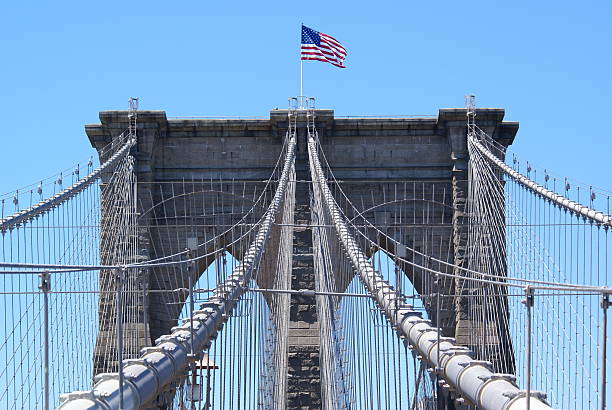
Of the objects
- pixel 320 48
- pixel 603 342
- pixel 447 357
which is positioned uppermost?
pixel 320 48

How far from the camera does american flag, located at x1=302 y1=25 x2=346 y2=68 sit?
32500 mm

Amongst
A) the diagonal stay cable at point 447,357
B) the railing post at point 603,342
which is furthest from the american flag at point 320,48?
the railing post at point 603,342

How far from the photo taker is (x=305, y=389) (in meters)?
25.1

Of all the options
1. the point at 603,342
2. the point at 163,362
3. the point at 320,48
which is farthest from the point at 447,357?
the point at 320,48

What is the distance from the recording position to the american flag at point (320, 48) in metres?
32.5

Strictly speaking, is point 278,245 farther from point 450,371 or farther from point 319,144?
point 450,371

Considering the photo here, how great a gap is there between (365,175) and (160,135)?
14.3 ft

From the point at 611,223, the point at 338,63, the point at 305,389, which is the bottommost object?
the point at 305,389

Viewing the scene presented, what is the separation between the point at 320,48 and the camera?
3259 cm

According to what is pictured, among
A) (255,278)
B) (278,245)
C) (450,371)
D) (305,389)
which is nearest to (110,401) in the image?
(450,371)

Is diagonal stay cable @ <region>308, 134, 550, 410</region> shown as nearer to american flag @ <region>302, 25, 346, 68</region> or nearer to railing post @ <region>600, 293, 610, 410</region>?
railing post @ <region>600, 293, 610, 410</region>

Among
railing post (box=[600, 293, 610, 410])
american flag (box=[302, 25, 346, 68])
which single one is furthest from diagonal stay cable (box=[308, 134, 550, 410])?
american flag (box=[302, 25, 346, 68])

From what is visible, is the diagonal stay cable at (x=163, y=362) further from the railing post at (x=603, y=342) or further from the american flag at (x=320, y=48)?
the american flag at (x=320, y=48)

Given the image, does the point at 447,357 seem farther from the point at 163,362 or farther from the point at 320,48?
the point at 320,48
